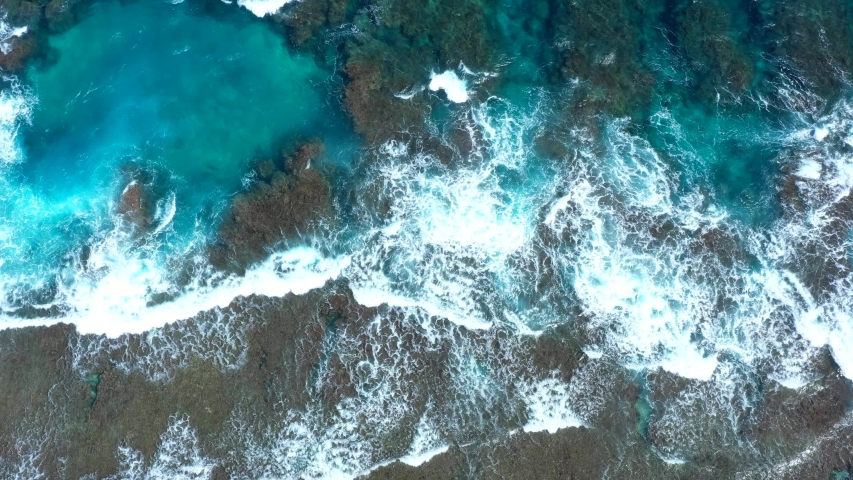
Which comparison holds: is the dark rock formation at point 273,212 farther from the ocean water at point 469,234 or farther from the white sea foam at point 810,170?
the white sea foam at point 810,170

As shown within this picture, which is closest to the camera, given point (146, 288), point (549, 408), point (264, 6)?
point (549, 408)

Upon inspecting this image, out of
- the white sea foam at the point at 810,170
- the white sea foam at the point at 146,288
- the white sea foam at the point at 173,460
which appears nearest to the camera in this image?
the white sea foam at the point at 173,460

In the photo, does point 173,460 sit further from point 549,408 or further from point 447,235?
point 549,408

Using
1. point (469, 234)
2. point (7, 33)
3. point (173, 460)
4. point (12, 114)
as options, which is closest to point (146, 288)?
point (173, 460)

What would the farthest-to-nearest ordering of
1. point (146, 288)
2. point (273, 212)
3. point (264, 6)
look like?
point (264, 6)
point (273, 212)
point (146, 288)

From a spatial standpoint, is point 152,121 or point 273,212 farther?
point 152,121

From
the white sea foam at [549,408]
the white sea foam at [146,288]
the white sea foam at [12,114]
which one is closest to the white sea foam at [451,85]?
the white sea foam at [146,288]

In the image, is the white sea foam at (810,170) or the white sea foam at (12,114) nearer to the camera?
the white sea foam at (810,170)
